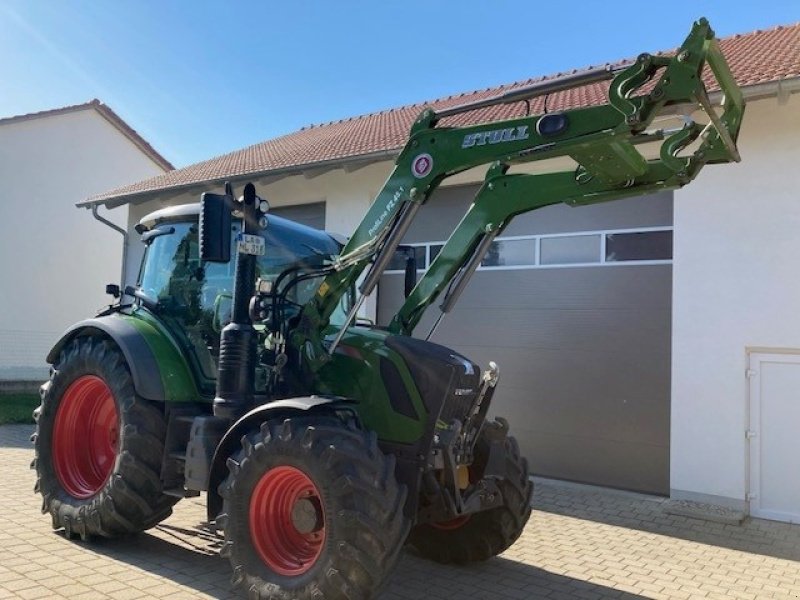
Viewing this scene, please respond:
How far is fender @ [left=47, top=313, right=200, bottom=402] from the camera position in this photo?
471 centimetres

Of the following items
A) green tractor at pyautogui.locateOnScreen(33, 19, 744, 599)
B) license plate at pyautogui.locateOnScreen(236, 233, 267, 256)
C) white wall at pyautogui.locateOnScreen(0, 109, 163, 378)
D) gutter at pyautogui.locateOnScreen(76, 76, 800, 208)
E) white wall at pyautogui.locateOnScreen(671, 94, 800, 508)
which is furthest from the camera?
white wall at pyautogui.locateOnScreen(0, 109, 163, 378)

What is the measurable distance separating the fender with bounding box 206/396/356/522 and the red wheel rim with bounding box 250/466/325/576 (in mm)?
323

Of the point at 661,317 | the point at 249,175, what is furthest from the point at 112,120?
the point at 661,317

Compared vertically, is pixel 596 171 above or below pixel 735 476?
above

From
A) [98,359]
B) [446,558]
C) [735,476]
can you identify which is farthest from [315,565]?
[735,476]

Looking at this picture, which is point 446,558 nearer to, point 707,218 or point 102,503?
point 102,503

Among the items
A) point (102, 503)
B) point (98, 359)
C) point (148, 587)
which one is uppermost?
point (98, 359)

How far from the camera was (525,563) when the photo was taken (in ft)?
16.8

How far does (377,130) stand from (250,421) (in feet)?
27.6

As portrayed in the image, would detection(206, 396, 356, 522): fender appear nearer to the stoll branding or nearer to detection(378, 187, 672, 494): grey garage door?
the stoll branding

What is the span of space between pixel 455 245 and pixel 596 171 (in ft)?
3.34

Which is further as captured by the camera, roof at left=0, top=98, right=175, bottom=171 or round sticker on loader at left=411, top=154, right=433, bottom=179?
roof at left=0, top=98, right=175, bottom=171

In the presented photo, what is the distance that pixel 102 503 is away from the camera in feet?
15.4

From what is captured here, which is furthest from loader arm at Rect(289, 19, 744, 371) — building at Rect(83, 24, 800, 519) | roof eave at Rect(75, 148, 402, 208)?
roof eave at Rect(75, 148, 402, 208)
